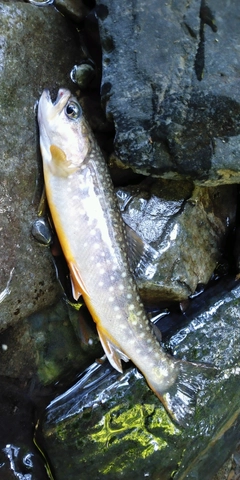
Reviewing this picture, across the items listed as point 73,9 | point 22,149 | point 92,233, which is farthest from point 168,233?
point 73,9

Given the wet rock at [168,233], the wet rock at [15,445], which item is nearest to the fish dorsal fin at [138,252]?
the wet rock at [168,233]

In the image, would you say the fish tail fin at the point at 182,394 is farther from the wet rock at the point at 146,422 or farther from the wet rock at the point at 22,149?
the wet rock at the point at 22,149

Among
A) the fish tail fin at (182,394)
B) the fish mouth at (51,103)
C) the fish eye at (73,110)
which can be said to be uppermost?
the fish mouth at (51,103)

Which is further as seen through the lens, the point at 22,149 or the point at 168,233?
the point at 168,233

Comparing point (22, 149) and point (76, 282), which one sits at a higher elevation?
point (22, 149)

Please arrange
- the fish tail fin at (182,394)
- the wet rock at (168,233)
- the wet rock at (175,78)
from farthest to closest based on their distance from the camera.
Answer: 1. the wet rock at (168,233)
2. the fish tail fin at (182,394)
3. the wet rock at (175,78)

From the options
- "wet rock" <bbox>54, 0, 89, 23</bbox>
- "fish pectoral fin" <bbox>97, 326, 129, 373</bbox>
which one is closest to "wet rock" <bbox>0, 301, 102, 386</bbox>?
"fish pectoral fin" <bbox>97, 326, 129, 373</bbox>

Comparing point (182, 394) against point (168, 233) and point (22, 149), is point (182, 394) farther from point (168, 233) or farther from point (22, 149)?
point (22, 149)
